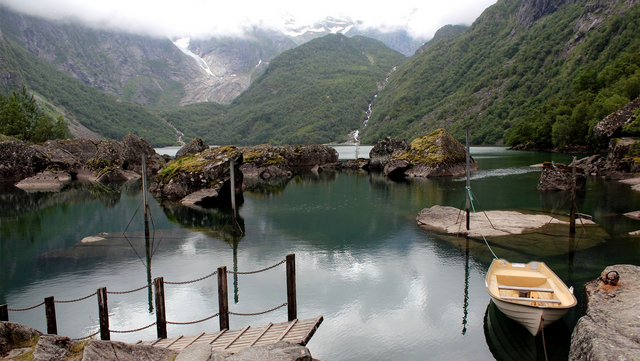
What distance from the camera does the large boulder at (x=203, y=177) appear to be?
1396 inches

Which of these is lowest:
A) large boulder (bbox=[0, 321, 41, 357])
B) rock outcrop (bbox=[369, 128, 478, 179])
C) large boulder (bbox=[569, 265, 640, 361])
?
large boulder (bbox=[569, 265, 640, 361])

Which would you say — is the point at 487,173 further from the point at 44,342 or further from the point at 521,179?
the point at 44,342

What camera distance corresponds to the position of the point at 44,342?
280 inches

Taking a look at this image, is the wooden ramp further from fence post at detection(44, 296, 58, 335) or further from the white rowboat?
the white rowboat

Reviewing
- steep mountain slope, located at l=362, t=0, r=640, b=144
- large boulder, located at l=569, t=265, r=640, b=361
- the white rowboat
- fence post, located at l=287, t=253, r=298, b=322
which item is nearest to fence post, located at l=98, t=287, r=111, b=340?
fence post, located at l=287, t=253, r=298, b=322

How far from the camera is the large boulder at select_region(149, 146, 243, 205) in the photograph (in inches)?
1396

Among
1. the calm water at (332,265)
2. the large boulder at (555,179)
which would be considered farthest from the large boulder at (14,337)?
the large boulder at (555,179)

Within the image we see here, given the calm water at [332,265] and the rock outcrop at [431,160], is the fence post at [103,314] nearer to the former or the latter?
the calm water at [332,265]

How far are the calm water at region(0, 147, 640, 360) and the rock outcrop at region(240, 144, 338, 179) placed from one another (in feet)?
93.0

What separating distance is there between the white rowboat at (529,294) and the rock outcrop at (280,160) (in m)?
49.0

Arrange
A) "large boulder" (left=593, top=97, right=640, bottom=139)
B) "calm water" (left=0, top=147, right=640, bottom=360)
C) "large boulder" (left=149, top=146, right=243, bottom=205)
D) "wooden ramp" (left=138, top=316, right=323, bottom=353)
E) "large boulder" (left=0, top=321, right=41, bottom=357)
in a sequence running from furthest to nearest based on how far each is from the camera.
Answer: "large boulder" (left=593, top=97, right=640, bottom=139)
"large boulder" (left=149, top=146, right=243, bottom=205)
"calm water" (left=0, top=147, right=640, bottom=360)
"wooden ramp" (left=138, top=316, right=323, bottom=353)
"large boulder" (left=0, top=321, right=41, bottom=357)

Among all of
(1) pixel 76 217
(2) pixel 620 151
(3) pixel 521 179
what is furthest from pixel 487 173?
(1) pixel 76 217

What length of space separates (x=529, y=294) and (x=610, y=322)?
324 cm

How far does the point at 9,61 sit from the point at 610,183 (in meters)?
231
